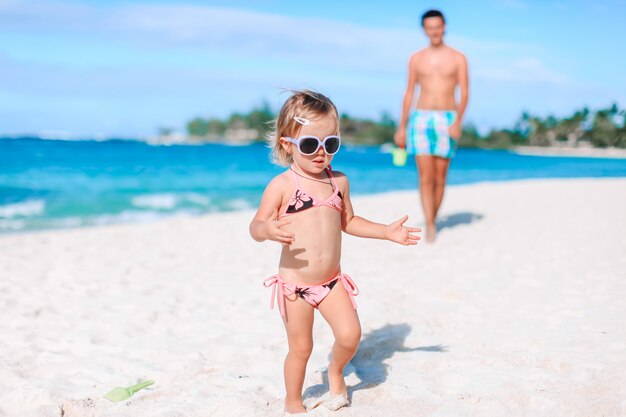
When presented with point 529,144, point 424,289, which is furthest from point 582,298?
point 529,144

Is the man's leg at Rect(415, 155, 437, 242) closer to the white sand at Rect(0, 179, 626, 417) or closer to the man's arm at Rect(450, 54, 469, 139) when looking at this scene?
the white sand at Rect(0, 179, 626, 417)

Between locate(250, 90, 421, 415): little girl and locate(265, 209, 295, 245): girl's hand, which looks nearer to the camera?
locate(265, 209, 295, 245): girl's hand

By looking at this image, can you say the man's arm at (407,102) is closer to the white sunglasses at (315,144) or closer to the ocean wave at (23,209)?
the white sunglasses at (315,144)

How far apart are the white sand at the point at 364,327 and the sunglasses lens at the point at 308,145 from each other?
3.85ft

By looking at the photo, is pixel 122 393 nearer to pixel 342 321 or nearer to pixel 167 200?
pixel 342 321

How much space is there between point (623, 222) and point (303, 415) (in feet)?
21.3

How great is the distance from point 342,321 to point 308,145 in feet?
2.54

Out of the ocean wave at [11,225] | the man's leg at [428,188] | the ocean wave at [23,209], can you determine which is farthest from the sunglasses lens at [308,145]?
the ocean wave at [23,209]

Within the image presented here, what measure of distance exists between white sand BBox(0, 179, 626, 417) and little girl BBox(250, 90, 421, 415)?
37 centimetres

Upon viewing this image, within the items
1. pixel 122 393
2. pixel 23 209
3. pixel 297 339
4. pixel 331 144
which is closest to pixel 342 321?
pixel 297 339

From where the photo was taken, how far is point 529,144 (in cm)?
10862

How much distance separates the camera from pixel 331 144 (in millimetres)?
2707

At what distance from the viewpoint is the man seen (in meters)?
6.72

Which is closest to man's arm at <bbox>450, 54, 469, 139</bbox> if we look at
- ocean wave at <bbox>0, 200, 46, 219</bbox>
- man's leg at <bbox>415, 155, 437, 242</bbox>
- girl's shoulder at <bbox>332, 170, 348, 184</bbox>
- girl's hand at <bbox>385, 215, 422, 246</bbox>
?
man's leg at <bbox>415, 155, 437, 242</bbox>
